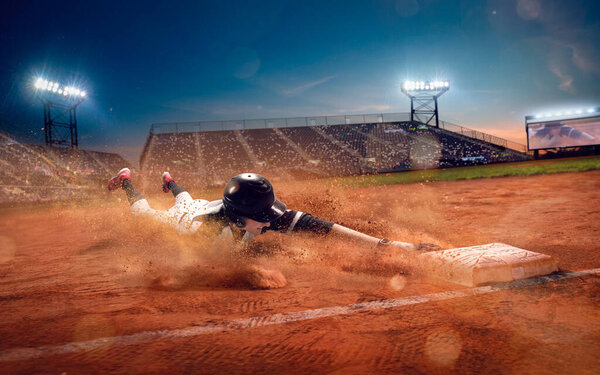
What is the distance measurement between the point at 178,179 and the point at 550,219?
85.5 feet

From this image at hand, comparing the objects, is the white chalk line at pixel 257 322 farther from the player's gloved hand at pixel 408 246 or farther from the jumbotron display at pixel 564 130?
the jumbotron display at pixel 564 130

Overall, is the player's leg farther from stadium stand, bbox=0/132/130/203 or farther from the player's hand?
stadium stand, bbox=0/132/130/203

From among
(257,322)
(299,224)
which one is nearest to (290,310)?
(257,322)

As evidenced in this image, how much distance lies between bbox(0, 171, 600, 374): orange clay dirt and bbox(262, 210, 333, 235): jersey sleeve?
0.40 meters

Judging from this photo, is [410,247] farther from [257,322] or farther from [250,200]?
[257,322]

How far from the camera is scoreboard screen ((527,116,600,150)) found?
32.1 metres

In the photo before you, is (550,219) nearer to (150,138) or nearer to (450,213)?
(450,213)

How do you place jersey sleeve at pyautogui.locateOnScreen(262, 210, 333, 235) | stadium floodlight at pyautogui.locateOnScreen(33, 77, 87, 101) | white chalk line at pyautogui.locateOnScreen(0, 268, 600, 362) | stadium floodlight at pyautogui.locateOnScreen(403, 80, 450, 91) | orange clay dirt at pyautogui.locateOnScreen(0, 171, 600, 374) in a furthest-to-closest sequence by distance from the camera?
stadium floodlight at pyautogui.locateOnScreen(403, 80, 450, 91)
stadium floodlight at pyautogui.locateOnScreen(33, 77, 87, 101)
jersey sleeve at pyautogui.locateOnScreen(262, 210, 333, 235)
white chalk line at pyautogui.locateOnScreen(0, 268, 600, 362)
orange clay dirt at pyautogui.locateOnScreen(0, 171, 600, 374)

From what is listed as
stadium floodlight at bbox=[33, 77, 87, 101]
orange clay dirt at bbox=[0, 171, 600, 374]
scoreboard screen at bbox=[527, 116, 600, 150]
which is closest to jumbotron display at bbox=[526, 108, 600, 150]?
scoreboard screen at bbox=[527, 116, 600, 150]

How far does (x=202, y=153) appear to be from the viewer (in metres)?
33.8

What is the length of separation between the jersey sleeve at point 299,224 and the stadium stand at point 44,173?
22427 mm

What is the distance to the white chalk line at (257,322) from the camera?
1.87m

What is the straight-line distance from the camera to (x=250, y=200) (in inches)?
126

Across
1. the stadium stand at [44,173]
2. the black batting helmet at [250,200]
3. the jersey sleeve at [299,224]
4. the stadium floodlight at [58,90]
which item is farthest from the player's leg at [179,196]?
the stadium floodlight at [58,90]
